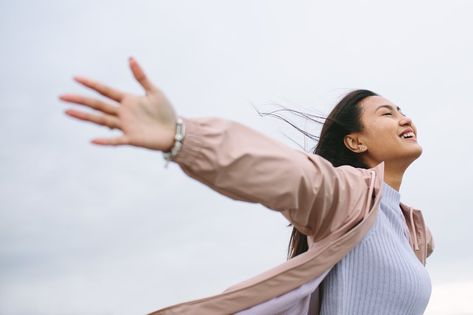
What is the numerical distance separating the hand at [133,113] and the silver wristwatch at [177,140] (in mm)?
27

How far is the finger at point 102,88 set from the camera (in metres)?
2.27

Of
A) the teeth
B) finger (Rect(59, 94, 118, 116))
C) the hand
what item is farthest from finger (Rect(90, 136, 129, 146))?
the teeth

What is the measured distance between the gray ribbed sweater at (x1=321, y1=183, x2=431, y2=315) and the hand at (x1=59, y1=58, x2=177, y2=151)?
4.76 feet

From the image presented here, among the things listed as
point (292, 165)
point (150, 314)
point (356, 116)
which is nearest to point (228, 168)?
point (292, 165)

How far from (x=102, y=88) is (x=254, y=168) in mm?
685

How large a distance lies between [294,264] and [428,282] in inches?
40.2

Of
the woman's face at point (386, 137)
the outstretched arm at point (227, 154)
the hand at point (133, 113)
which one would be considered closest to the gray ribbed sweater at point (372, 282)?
the outstretched arm at point (227, 154)

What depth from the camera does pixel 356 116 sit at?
4371 mm

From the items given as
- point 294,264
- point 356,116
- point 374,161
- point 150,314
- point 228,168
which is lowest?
point 150,314

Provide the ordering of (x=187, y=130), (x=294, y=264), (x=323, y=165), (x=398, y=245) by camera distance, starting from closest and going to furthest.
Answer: (x=187, y=130)
(x=323, y=165)
(x=294, y=264)
(x=398, y=245)

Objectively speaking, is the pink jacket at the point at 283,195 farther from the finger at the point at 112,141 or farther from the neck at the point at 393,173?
the neck at the point at 393,173

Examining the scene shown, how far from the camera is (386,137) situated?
163 inches

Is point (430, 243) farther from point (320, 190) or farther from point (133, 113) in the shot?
point (133, 113)

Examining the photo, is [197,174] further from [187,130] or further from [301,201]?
[301,201]
